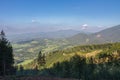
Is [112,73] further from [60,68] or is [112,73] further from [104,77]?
[60,68]

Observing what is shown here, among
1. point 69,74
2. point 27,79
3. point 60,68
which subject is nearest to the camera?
point 27,79

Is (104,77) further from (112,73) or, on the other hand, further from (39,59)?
(39,59)

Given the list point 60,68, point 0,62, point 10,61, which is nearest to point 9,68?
point 10,61

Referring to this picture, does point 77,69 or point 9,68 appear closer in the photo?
point 9,68

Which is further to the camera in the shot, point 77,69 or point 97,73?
point 97,73

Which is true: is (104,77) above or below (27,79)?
below

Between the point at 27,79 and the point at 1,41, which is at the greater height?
the point at 1,41

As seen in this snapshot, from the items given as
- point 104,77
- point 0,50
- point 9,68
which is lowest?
point 104,77

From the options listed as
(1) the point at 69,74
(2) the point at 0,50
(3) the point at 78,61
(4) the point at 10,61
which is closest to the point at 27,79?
(2) the point at 0,50

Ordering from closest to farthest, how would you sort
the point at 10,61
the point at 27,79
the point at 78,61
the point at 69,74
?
1. the point at 27,79
2. the point at 10,61
3. the point at 78,61
4. the point at 69,74
